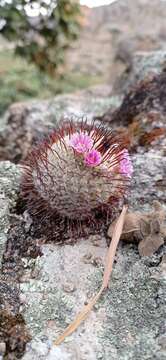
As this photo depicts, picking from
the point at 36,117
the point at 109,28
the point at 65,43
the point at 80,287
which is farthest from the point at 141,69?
the point at 109,28

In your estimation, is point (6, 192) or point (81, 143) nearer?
point (81, 143)

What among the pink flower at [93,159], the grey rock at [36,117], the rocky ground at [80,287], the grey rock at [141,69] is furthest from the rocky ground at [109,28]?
the pink flower at [93,159]

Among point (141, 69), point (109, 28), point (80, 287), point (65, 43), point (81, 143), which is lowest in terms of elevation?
point (80, 287)

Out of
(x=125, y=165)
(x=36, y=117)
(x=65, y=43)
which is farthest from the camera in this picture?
(x=65, y=43)

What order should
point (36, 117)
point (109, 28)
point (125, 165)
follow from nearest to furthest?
point (125, 165)
point (36, 117)
point (109, 28)

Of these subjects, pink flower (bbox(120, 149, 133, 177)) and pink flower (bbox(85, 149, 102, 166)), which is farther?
pink flower (bbox(120, 149, 133, 177))

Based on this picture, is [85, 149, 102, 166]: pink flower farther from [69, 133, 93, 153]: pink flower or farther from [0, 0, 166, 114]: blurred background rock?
[0, 0, 166, 114]: blurred background rock

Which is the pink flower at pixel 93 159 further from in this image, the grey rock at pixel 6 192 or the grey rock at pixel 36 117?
the grey rock at pixel 36 117

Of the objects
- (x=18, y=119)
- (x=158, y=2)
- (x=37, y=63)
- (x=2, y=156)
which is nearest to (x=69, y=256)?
(x=2, y=156)

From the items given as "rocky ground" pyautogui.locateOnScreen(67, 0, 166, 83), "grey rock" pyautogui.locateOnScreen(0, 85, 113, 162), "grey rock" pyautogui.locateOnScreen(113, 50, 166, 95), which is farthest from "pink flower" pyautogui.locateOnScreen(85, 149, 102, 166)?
"rocky ground" pyautogui.locateOnScreen(67, 0, 166, 83)

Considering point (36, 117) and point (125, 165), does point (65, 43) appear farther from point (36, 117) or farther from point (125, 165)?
point (125, 165)
